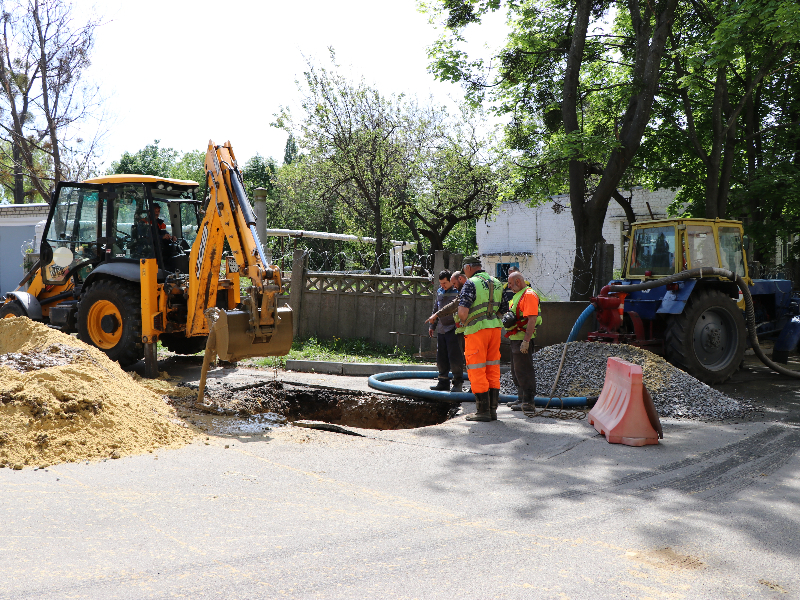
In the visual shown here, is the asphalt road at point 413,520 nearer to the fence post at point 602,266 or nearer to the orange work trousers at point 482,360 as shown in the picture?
the orange work trousers at point 482,360

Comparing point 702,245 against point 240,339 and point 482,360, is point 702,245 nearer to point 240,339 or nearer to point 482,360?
point 482,360

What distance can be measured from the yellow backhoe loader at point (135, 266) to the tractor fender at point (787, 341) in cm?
916

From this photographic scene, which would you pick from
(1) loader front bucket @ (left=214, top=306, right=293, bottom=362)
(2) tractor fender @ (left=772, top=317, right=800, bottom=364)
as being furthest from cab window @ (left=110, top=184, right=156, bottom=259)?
(2) tractor fender @ (left=772, top=317, right=800, bottom=364)

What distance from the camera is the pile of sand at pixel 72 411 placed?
611 centimetres

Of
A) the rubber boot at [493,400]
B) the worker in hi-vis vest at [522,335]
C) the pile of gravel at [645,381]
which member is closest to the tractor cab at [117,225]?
the worker in hi-vis vest at [522,335]

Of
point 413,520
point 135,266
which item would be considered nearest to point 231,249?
point 135,266

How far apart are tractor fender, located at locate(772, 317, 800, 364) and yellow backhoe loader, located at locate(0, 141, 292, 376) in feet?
30.1

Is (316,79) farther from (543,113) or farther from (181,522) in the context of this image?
(181,522)

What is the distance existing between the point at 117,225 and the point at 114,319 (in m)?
1.59

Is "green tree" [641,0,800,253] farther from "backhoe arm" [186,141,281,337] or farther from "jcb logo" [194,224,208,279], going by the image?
"jcb logo" [194,224,208,279]

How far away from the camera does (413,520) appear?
4.62 m

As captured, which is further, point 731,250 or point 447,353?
point 731,250

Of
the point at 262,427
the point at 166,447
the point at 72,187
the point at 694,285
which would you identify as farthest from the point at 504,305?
the point at 72,187

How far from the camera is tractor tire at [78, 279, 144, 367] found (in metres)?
10.3
